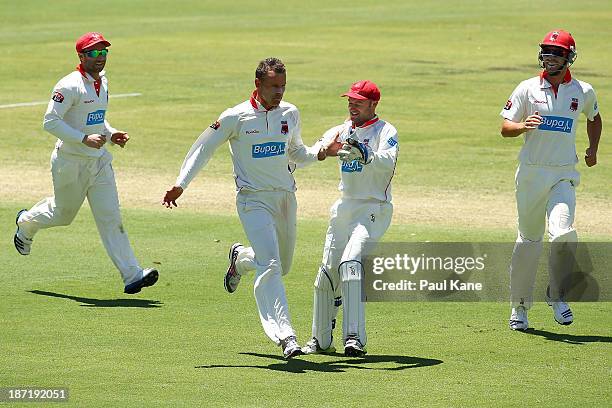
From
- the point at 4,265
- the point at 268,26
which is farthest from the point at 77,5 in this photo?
the point at 4,265

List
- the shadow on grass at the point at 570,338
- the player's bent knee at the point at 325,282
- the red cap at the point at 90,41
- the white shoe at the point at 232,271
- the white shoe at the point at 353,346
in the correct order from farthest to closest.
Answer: the red cap at the point at 90,41
the white shoe at the point at 232,271
the shadow on grass at the point at 570,338
the player's bent knee at the point at 325,282
the white shoe at the point at 353,346

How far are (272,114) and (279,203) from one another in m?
0.70

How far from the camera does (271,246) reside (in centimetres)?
1105

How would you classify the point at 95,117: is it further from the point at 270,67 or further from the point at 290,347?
the point at 290,347

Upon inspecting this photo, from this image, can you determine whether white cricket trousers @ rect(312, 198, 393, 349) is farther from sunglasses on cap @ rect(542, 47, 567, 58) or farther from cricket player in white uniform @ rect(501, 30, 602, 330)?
sunglasses on cap @ rect(542, 47, 567, 58)

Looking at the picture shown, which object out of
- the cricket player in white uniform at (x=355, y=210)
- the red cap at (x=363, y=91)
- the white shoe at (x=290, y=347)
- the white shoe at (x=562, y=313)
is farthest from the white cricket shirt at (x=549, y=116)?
the white shoe at (x=290, y=347)

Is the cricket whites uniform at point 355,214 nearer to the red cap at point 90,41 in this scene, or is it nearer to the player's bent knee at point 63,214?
the red cap at point 90,41

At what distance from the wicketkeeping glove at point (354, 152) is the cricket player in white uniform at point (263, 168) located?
66 centimetres

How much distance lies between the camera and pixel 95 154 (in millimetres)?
13758

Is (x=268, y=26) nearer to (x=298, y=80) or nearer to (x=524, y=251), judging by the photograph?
(x=298, y=80)

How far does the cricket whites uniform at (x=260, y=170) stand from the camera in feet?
36.3

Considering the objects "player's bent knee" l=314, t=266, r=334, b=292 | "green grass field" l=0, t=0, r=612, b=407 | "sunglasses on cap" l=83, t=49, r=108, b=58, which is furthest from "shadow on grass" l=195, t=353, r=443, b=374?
"sunglasses on cap" l=83, t=49, r=108, b=58

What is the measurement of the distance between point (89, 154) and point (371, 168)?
12.0 feet

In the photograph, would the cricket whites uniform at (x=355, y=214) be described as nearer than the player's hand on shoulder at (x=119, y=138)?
Yes
